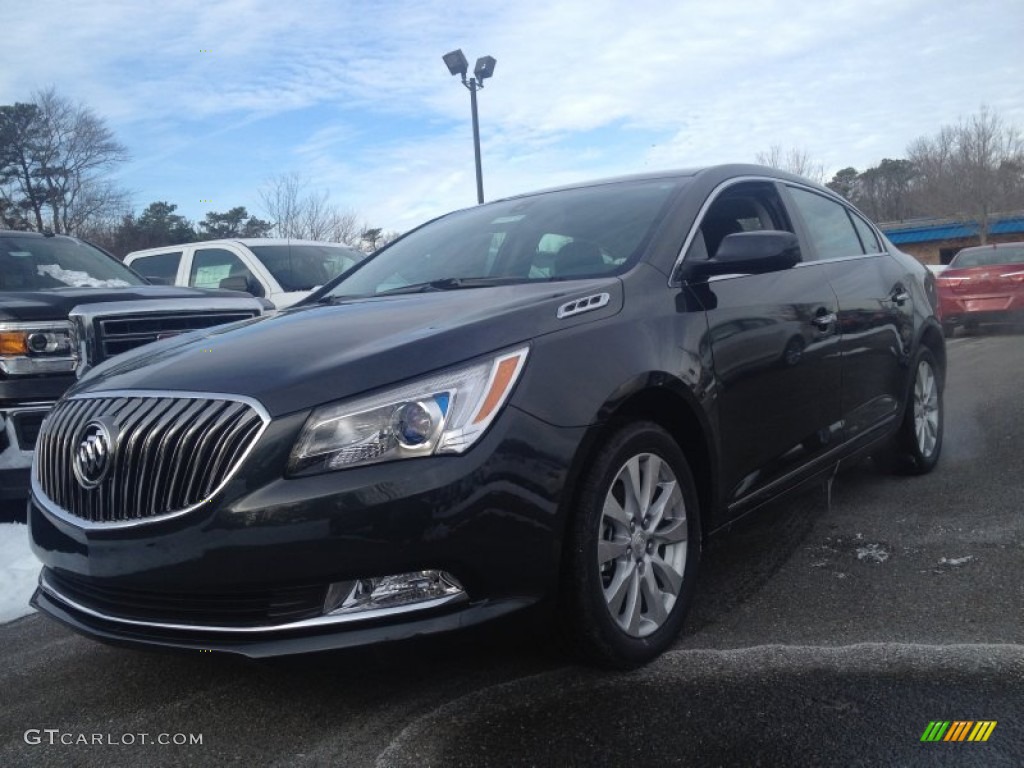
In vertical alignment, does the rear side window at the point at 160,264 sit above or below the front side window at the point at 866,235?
above

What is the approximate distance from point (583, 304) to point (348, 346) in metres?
0.74

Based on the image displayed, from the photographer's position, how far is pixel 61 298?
5234 mm

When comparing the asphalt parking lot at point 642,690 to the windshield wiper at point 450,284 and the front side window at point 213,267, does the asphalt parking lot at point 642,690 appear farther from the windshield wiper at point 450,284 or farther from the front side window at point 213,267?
the front side window at point 213,267

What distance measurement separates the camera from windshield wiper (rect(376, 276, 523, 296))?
3398 millimetres

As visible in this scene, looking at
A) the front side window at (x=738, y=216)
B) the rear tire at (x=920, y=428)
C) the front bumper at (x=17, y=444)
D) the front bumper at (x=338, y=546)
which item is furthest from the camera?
the rear tire at (x=920, y=428)

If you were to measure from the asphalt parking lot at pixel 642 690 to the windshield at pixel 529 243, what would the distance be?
48.9 inches

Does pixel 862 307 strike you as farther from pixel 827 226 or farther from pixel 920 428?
pixel 920 428

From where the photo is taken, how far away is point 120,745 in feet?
8.27

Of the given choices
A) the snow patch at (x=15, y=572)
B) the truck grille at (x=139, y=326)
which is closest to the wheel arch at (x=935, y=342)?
the truck grille at (x=139, y=326)

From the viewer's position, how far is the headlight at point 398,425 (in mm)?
2311

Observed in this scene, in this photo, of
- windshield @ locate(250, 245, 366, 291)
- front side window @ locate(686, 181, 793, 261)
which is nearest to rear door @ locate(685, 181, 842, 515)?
front side window @ locate(686, 181, 793, 261)

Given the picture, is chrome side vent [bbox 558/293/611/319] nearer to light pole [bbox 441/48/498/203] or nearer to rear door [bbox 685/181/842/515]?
rear door [bbox 685/181/842/515]

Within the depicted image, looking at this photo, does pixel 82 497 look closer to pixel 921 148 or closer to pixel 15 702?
pixel 15 702

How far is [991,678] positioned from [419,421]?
70.5 inches
